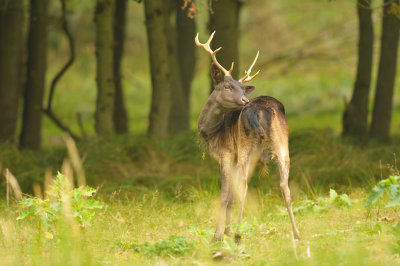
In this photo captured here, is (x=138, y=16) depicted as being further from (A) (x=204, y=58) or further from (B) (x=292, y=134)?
(B) (x=292, y=134)

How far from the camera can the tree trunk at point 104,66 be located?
11492 mm

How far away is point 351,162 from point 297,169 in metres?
0.87

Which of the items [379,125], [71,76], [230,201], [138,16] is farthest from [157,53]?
[71,76]

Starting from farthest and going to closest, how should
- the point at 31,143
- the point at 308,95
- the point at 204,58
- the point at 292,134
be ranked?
the point at 204,58, the point at 308,95, the point at 31,143, the point at 292,134

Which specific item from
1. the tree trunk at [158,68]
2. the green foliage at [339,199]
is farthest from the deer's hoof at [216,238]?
the tree trunk at [158,68]

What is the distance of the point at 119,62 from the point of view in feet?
49.6

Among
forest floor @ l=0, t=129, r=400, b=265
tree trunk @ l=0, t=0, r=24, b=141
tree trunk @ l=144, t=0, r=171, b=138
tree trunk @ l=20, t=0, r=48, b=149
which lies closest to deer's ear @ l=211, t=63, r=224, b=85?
forest floor @ l=0, t=129, r=400, b=265

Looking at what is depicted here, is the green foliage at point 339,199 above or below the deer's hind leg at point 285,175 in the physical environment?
below

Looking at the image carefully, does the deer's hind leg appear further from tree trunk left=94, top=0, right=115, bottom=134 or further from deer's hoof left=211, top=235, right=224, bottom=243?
tree trunk left=94, top=0, right=115, bottom=134

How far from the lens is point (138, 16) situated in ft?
87.8

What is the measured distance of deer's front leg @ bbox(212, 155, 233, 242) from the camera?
648 cm

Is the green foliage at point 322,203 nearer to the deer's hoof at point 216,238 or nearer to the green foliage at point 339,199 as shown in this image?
the green foliage at point 339,199

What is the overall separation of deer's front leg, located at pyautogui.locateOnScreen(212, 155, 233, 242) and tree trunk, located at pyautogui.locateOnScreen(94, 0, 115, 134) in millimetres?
5300

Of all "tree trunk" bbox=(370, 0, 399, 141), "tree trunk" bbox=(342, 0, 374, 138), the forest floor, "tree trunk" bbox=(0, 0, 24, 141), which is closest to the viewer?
the forest floor
